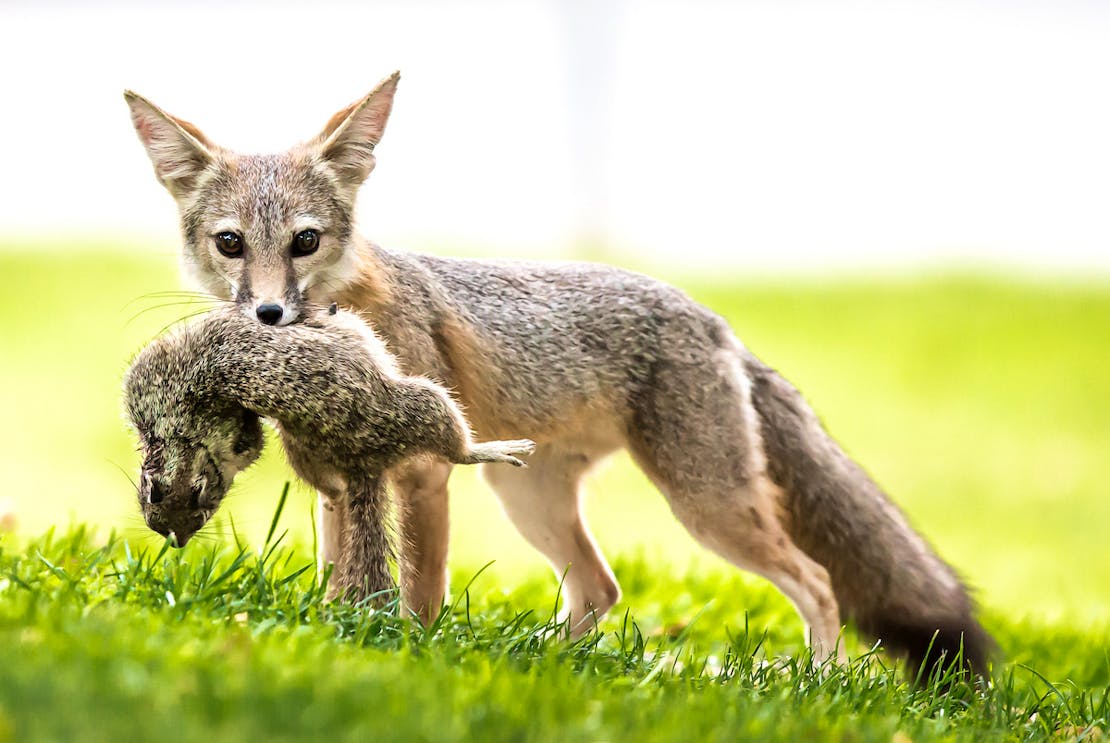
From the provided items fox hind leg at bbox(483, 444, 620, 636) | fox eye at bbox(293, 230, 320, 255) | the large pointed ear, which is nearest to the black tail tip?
fox hind leg at bbox(483, 444, 620, 636)

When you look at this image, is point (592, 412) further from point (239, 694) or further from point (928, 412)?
point (928, 412)

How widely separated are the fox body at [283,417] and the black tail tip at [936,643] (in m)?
2.28

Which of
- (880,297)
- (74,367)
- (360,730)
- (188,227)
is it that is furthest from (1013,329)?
(360,730)

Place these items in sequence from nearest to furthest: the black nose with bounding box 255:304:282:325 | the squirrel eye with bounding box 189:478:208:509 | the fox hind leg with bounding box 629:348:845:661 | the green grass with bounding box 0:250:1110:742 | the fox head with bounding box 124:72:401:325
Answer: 1. the green grass with bounding box 0:250:1110:742
2. the squirrel eye with bounding box 189:478:208:509
3. the black nose with bounding box 255:304:282:325
4. the fox head with bounding box 124:72:401:325
5. the fox hind leg with bounding box 629:348:845:661

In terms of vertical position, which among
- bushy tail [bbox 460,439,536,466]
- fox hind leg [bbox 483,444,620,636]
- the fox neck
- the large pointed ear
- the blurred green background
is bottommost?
the blurred green background

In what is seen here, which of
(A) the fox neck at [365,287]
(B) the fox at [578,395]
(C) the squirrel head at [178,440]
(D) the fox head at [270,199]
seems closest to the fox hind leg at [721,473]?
(B) the fox at [578,395]

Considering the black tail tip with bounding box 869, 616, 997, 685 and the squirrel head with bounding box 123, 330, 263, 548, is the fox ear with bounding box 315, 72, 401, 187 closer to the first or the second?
the squirrel head with bounding box 123, 330, 263, 548

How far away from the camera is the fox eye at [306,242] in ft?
15.1

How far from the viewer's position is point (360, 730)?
2.78 metres

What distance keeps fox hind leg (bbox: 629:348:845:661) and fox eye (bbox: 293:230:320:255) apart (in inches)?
61.7

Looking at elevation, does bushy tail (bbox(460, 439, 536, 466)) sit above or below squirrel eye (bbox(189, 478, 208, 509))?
above

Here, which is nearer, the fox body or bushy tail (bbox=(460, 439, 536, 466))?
the fox body

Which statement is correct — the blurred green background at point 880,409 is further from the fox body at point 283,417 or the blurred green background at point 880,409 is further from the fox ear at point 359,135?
the fox body at point 283,417

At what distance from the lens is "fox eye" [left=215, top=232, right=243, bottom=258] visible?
15.1ft
